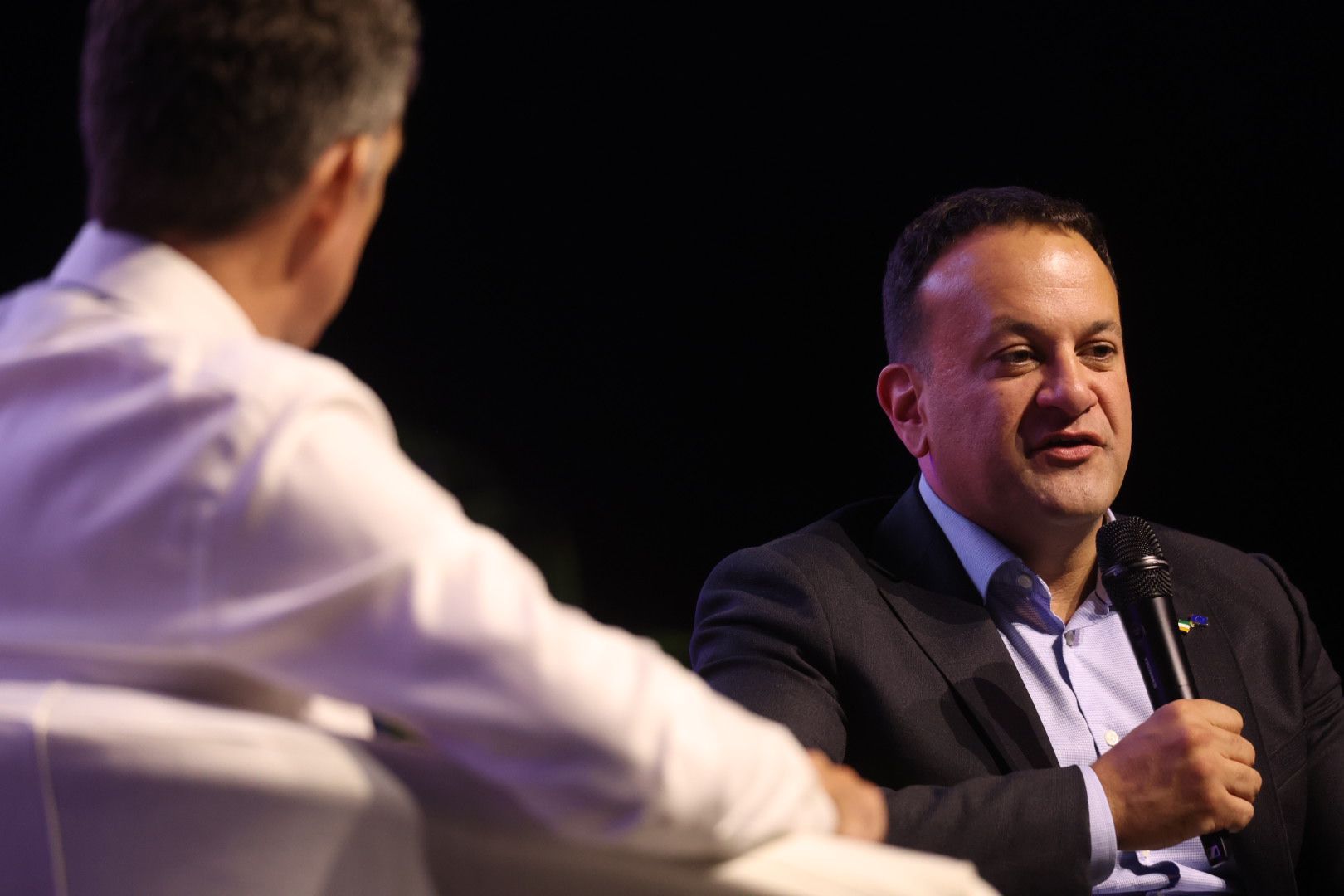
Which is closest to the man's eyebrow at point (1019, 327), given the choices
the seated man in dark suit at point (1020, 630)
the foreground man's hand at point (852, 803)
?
the seated man in dark suit at point (1020, 630)

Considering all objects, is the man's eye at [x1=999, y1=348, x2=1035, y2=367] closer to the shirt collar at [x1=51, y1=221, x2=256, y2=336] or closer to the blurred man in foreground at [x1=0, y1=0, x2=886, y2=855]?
the blurred man in foreground at [x1=0, y1=0, x2=886, y2=855]

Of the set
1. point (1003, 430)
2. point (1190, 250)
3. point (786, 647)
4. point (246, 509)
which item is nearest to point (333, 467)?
point (246, 509)

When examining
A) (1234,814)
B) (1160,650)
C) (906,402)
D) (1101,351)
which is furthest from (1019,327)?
(1234,814)

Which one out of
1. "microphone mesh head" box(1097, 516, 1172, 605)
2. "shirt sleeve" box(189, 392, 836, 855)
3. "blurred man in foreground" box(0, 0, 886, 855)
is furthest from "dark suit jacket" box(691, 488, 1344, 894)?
"shirt sleeve" box(189, 392, 836, 855)

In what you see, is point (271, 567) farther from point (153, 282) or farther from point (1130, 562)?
point (1130, 562)

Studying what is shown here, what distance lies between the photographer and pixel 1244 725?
195 cm

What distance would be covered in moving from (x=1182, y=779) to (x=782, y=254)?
71.7 inches

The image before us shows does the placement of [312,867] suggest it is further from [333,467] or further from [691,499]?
[691,499]

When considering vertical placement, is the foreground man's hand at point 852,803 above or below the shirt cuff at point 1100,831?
above

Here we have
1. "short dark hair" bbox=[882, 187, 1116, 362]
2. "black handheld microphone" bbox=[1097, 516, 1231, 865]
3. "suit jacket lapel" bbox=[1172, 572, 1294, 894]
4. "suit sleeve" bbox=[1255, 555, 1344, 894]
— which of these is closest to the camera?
"black handheld microphone" bbox=[1097, 516, 1231, 865]

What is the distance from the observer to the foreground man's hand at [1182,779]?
157 cm

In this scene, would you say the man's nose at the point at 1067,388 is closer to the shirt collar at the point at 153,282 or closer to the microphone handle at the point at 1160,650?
the microphone handle at the point at 1160,650

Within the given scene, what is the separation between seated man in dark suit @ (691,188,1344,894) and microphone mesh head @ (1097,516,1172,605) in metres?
0.17

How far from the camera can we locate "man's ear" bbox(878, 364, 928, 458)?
226cm
